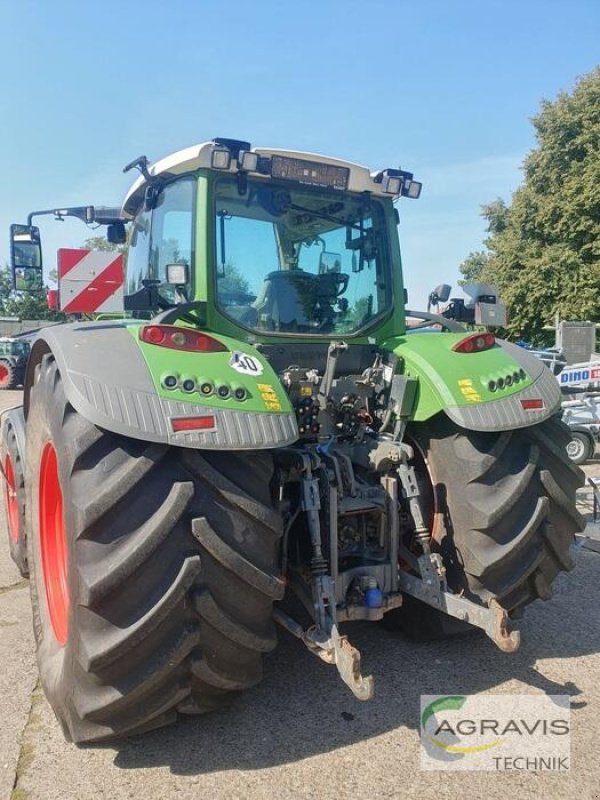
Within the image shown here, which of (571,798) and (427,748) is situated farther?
(427,748)

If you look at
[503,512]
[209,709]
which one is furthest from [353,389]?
[209,709]

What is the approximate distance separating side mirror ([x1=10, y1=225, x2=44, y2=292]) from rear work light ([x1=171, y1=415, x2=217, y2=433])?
266 centimetres

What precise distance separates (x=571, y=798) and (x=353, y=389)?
191 cm

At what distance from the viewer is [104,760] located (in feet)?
8.18

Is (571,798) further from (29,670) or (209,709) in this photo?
(29,670)

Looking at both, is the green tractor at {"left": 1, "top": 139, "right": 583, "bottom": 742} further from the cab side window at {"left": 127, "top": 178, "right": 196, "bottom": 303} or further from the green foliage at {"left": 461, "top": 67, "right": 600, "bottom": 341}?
the green foliage at {"left": 461, "top": 67, "right": 600, "bottom": 341}

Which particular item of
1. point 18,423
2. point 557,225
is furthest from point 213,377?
point 557,225

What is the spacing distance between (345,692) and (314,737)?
37cm

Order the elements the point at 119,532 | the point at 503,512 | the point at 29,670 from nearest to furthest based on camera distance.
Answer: the point at 119,532 → the point at 503,512 → the point at 29,670

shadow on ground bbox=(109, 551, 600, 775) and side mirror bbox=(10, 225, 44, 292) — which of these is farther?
side mirror bbox=(10, 225, 44, 292)

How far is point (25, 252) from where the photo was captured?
4.34 metres

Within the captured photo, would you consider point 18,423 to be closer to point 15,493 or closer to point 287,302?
point 15,493

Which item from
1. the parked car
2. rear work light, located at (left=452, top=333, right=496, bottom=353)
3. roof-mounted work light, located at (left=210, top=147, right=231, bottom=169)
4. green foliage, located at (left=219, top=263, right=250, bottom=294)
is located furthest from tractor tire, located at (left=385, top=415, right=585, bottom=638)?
the parked car

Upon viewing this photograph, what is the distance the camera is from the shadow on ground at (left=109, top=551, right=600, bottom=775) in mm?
2539
